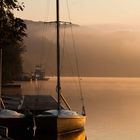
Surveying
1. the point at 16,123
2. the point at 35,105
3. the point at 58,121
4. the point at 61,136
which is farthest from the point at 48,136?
the point at 35,105

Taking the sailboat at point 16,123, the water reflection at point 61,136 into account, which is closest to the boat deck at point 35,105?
the water reflection at point 61,136

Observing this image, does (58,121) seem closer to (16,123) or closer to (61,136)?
(61,136)

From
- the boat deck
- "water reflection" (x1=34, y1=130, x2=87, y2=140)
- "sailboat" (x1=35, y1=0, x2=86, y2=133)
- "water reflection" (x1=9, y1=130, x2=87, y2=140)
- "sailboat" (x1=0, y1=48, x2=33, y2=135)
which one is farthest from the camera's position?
the boat deck

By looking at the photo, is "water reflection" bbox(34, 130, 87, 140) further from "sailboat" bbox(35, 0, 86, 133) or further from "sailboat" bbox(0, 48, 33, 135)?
"sailboat" bbox(0, 48, 33, 135)

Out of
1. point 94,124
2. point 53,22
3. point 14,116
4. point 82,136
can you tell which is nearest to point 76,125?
point 82,136

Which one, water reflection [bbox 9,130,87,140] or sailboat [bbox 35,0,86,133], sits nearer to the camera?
water reflection [bbox 9,130,87,140]

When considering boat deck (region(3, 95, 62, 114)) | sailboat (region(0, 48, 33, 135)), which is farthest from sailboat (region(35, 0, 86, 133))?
boat deck (region(3, 95, 62, 114))

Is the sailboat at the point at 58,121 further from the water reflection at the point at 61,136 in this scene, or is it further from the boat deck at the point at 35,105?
→ the boat deck at the point at 35,105

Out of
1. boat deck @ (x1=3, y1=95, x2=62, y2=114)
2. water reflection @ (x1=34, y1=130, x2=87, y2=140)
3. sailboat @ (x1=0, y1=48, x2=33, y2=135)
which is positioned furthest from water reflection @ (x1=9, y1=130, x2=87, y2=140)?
boat deck @ (x1=3, y1=95, x2=62, y2=114)

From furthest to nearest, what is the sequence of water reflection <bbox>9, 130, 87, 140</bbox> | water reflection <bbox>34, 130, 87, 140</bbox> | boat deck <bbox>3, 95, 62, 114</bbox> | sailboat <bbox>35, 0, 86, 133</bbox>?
boat deck <bbox>3, 95, 62, 114</bbox>
water reflection <bbox>34, 130, 87, 140</bbox>
sailboat <bbox>35, 0, 86, 133</bbox>
water reflection <bbox>9, 130, 87, 140</bbox>

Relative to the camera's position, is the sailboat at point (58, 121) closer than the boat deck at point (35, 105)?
Yes

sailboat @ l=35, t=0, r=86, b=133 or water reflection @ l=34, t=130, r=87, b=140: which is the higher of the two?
sailboat @ l=35, t=0, r=86, b=133

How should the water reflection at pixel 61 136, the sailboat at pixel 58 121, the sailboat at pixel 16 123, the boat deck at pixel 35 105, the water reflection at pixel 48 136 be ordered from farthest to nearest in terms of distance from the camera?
A: the boat deck at pixel 35 105
the water reflection at pixel 61 136
the sailboat at pixel 58 121
the sailboat at pixel 16 123
the water reflection at pixel 48 136

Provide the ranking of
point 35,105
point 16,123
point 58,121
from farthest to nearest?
point 35,105 < point 58,121 < point 16,123
